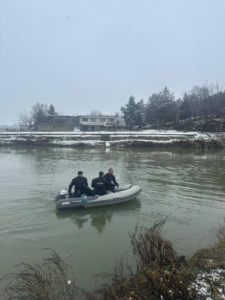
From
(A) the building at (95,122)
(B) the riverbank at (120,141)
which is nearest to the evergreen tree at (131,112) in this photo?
(A) the building at (95,122)

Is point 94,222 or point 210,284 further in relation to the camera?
point 94,222

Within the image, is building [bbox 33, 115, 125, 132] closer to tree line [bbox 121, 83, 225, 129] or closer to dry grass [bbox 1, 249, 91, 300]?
tree line [bbox 121, 83, 225, 129]

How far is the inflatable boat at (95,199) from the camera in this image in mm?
7652

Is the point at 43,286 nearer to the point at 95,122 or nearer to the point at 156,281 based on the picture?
the point at 156,281

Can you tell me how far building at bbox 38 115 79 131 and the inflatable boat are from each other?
50.0 meters

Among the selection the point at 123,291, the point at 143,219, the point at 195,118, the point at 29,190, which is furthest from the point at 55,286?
the point at 195,118

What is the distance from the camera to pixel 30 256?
5.08m

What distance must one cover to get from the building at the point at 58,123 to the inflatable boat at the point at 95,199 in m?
50.0

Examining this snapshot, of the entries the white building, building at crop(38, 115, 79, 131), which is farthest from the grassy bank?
the white building

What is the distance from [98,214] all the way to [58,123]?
174 feet

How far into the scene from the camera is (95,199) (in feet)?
26.1

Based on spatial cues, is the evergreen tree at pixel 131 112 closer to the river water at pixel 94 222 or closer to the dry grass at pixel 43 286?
the river water at pixel 94 222

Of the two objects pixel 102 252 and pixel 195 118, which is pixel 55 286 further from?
pixel 195 118

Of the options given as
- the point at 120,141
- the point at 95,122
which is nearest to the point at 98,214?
the point at 120,141
